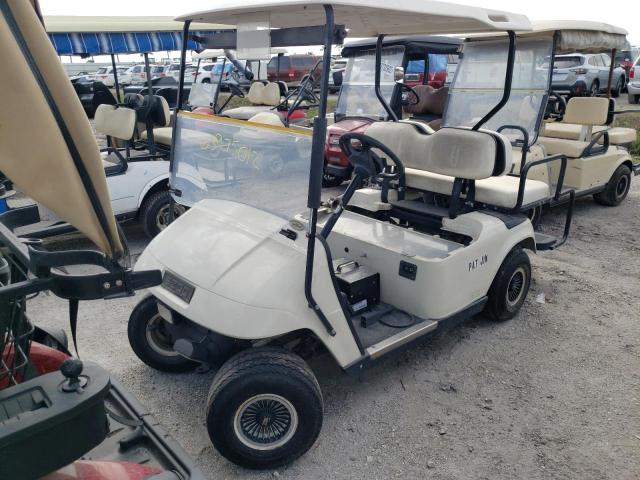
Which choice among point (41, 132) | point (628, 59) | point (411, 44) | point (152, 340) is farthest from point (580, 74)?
point (41, 132)

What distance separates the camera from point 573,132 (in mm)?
6543

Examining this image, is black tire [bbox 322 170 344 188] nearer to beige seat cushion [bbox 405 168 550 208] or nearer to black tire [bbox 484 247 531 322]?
beige seat cushion [bbox 405 168 550 208]

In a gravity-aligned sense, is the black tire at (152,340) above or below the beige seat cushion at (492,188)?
below

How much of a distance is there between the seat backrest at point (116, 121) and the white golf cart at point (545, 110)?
11.1 ft

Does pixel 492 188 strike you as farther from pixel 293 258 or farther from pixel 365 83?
pixel 365 83

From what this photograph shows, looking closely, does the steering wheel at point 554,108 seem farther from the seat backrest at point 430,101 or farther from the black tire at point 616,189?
the seat backrest at point 430,101

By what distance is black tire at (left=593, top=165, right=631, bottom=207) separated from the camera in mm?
6637

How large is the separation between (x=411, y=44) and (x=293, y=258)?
6.05 metres

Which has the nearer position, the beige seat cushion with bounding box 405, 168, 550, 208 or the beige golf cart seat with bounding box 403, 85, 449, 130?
the beige seat cushion with bounding box 405, 168, 550, 208

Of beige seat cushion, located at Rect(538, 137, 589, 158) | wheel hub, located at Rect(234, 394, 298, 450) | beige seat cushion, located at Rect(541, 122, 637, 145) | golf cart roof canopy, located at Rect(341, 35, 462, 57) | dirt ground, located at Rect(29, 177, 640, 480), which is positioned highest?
golf cart roof canopy, located at Rect(341, 35, 462, 57)

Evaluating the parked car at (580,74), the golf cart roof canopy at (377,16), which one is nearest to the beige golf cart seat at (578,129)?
the golf cart roof canopy at (377,16)

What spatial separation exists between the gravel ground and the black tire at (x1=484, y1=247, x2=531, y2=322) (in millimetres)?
106

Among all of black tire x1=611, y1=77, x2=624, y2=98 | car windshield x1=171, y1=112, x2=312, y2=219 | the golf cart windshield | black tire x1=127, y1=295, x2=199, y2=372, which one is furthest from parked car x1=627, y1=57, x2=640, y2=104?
black tire x1=127, y1=295, x2=199, y2=372

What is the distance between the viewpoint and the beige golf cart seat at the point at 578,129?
6.19 meters
